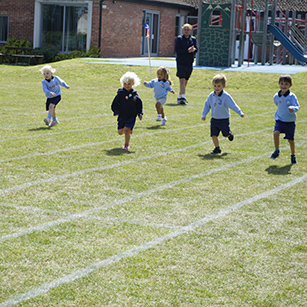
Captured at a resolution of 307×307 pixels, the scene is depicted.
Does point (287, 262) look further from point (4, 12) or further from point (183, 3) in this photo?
point (183, 3)

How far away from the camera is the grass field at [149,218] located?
12.8ft

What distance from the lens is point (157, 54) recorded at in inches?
1490

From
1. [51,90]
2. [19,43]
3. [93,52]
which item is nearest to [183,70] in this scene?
[51,90]

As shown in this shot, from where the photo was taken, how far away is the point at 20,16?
112 ft

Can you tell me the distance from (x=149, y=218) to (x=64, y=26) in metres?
29.2

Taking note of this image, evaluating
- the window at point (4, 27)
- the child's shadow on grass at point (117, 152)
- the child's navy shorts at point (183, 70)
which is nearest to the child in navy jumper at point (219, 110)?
the child's shadow on grass at point (117, 152)

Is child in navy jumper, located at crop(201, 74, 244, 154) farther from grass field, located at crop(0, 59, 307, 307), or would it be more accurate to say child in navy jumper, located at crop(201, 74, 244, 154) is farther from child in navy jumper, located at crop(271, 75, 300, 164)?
child in navy jumper, located at crop(271, 75, 300, 164)

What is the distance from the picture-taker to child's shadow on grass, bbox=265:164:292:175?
7668mm

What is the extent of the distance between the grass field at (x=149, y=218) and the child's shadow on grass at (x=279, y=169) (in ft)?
0.05

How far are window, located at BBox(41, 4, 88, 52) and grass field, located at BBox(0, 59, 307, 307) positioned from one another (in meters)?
22.5

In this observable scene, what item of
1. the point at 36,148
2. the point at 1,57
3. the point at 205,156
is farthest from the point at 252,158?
the point at 1,57

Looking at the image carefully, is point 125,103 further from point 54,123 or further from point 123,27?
point 123,27

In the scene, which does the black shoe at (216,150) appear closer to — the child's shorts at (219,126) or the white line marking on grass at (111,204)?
the child's shorts at (219,126)

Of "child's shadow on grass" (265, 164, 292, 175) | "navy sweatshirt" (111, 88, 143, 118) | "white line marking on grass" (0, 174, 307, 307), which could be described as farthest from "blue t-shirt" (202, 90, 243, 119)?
"white line marking on grass" (0, 174, 307, 307)
